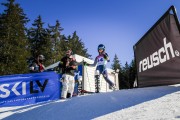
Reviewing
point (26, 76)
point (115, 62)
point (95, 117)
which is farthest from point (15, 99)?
point (115, 62)

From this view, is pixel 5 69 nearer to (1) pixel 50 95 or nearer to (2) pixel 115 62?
(1) pixel 50 95

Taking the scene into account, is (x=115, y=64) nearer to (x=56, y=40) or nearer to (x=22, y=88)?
(x=56, y=40)

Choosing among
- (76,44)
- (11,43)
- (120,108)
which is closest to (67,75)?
(120,108)

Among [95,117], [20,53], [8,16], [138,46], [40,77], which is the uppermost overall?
[8,16]

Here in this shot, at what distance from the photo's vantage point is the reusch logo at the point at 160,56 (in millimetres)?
7156

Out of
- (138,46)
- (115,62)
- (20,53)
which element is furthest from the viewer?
(115,62)

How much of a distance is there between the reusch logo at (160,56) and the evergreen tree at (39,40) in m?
41.5

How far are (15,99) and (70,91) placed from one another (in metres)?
3.03

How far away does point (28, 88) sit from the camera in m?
11.5

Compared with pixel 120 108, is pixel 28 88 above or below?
above

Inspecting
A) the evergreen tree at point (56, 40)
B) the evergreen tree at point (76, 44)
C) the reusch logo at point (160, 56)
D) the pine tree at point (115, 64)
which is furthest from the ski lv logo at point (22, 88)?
the pine tree at point (115, 64)

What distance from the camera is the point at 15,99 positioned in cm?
1121

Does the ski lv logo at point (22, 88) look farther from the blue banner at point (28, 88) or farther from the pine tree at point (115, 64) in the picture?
the pine tree at point (115, 64)

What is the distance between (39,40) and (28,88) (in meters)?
42.3
